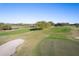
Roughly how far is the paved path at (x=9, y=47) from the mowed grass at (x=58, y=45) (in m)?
0.20

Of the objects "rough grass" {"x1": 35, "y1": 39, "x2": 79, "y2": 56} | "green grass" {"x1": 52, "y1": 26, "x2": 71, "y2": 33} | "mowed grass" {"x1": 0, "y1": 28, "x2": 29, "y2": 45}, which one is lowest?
"rough grass" {"x1": 35, "y1": 39, "x2": 79, "y2": 56}

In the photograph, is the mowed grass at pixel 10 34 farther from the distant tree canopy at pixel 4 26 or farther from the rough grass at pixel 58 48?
the rough grass at pixel 58 48

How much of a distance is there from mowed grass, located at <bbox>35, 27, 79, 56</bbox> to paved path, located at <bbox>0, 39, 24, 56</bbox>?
20cm

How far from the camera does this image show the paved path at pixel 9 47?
1996mm

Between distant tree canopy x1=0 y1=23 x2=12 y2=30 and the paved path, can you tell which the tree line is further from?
the paved path

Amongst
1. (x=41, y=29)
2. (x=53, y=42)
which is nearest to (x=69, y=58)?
(x=53, y=42)

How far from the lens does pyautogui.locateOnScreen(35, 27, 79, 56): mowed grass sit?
199cm

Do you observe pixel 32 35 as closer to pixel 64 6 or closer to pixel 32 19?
pixel 32 19

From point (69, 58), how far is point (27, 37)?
45 centimetres

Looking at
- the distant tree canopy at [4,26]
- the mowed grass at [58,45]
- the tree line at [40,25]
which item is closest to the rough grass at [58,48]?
the mowed grass at [58,45]

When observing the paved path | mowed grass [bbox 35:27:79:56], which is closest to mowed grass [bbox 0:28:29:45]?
the paved path

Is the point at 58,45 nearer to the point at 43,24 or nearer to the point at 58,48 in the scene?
the point at 58,48

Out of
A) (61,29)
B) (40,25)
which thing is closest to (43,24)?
(40,25)

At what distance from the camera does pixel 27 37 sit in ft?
6.68
